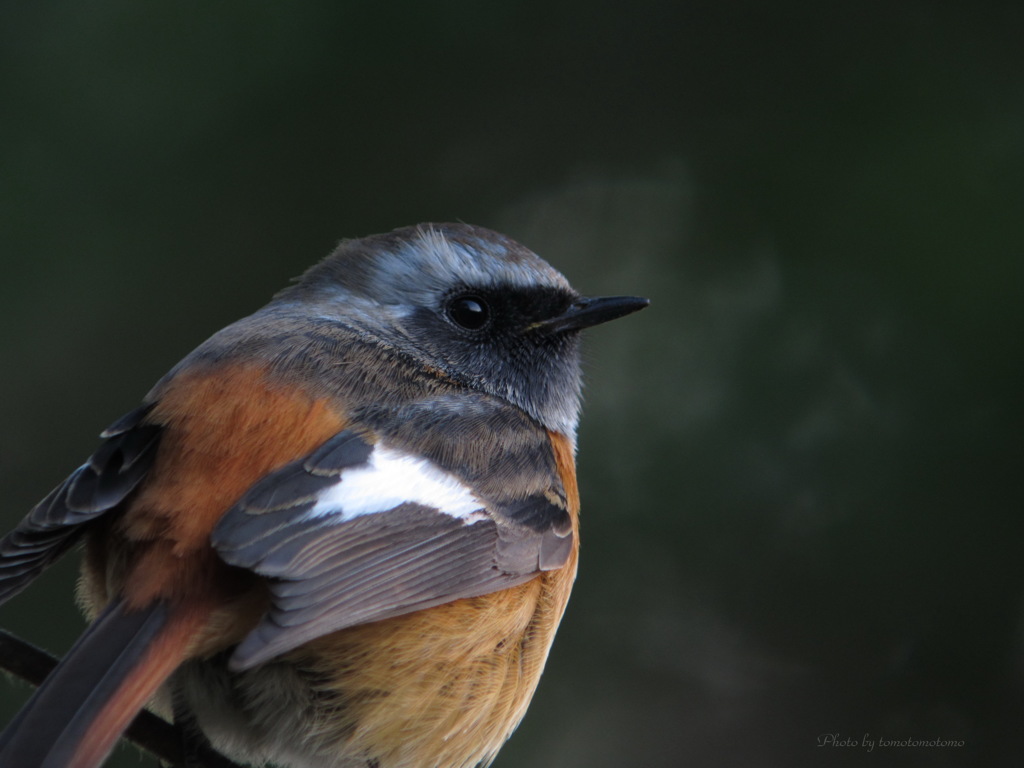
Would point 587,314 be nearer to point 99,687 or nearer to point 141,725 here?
point 141,725

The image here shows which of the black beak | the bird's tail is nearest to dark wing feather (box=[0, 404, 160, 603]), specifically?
the bird's tail

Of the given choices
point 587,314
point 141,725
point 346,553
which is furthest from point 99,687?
point 587,314

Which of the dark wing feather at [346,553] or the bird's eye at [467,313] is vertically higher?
the bird's eye at [467,313]

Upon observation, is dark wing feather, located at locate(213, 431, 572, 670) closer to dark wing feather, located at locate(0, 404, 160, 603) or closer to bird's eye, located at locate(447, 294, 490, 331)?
dark wing feather, located at locate(0, 404, 160, 603)

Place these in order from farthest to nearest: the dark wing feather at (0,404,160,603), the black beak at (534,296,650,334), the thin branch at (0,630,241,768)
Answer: the black beak at (534,296,650,334), the dark wing feather at (0,404,160,603), the thin branch at (0,630,241,768)

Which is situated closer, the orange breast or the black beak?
the orange breast

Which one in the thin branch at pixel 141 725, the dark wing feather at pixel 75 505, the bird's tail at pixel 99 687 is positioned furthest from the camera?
the dark wing feather at pixel 75 505

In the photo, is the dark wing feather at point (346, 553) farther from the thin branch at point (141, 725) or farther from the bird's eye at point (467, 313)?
the bird's eye at point (467, 313)

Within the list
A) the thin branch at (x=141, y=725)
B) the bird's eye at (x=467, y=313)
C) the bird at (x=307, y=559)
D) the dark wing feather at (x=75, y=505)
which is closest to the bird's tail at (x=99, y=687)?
the bird at (x=307, y=559)

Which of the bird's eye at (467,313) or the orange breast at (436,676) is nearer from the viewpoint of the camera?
the orange breast at (436,676)
